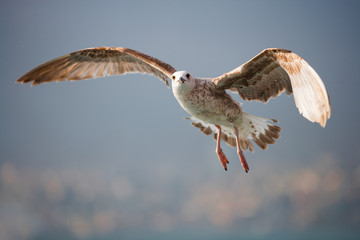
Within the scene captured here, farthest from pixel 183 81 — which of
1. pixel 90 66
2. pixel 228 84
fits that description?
pixel 90 66

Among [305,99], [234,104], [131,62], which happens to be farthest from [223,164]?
[131,62]

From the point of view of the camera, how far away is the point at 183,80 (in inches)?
230

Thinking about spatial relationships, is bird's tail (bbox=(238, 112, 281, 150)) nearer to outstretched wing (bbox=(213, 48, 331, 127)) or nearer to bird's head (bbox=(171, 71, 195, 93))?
outstretched wing (bbox=(213, 48, 331, 127))

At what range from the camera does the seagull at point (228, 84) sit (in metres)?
4.86

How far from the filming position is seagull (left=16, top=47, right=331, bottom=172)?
486 cm

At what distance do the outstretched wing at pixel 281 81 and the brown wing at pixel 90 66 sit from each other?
1829 mm

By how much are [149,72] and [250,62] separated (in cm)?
267

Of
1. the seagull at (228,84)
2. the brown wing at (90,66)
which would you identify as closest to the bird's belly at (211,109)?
the seagull at (228,84)

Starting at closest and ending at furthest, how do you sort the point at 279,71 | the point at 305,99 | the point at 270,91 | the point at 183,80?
1. the point at 305,99
2. the point at 183,80
3. the point at 279,71
4. the point at 270,91

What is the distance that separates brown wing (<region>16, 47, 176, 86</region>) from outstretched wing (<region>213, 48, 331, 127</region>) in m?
1.83

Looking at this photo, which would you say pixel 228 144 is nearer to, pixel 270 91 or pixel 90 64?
pixel 270 91

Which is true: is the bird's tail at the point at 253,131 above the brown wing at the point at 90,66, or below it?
below

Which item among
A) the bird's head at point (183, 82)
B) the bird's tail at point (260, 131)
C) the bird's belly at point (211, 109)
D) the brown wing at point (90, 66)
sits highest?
the brown wing at point (90, 66)

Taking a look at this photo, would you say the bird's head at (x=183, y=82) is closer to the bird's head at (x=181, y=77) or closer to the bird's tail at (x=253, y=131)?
the bird's head at (x=181, y=77)
